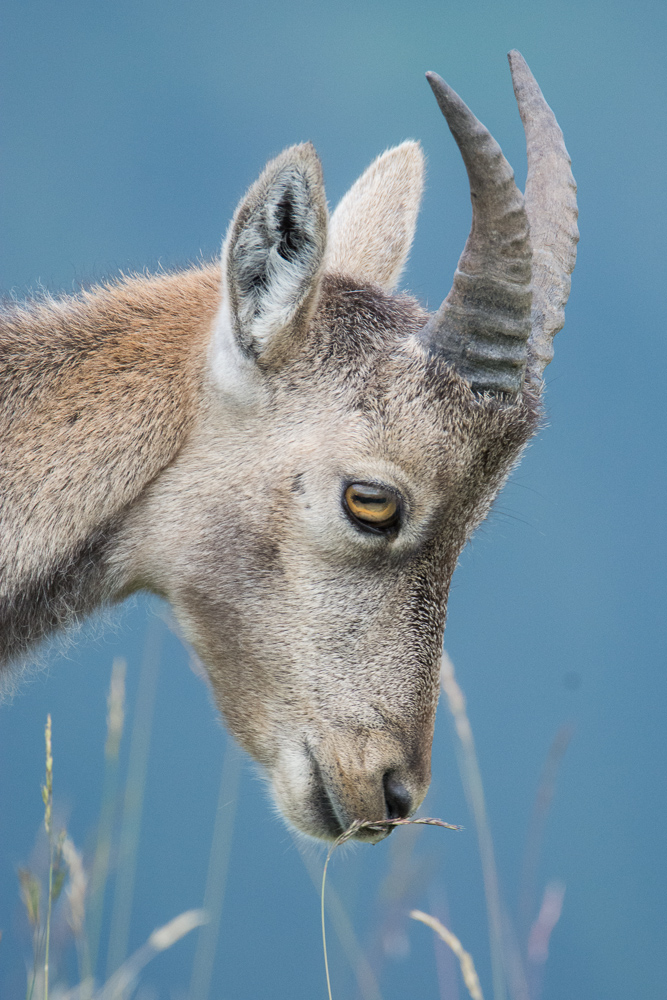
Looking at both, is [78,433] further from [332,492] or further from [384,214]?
[384,214]

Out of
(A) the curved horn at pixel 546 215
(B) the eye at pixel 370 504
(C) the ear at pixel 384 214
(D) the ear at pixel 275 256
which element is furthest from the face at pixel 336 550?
(C) the ear at pixel 384 214

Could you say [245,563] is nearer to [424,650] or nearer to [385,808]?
[424,650]

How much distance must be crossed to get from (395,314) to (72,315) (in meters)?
1.17

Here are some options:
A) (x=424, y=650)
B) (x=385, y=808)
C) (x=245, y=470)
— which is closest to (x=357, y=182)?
(x=245, y=470)

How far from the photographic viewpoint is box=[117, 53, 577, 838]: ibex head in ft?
10.3

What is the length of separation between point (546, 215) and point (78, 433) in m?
1.98

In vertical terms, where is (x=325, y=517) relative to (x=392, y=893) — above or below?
above

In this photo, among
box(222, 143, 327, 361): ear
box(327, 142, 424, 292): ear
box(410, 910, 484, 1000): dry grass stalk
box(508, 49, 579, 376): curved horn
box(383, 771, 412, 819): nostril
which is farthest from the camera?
box(327, 142, 424, 292): ear

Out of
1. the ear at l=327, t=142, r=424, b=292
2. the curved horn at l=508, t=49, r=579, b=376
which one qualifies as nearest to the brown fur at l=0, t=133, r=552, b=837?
the curved horn at l=508, t=49, r=579, b=376

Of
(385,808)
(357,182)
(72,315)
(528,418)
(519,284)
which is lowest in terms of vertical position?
(385,808)

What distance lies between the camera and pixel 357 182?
4.43 m

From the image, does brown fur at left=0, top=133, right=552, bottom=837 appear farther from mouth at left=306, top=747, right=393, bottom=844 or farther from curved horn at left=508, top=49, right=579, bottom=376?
curved horn at left=508, top=49, right=579, bottom=376

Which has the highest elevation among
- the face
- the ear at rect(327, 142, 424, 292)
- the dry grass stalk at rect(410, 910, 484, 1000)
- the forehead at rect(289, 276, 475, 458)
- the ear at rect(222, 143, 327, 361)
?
the ear at rect(327, 142, 424, 292)

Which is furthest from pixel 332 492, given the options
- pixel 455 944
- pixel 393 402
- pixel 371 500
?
pixel 455 944
